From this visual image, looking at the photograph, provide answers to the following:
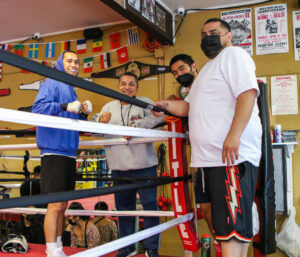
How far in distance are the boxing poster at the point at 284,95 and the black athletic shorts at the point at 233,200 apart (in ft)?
8.19

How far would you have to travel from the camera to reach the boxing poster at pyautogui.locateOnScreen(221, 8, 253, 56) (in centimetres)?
384

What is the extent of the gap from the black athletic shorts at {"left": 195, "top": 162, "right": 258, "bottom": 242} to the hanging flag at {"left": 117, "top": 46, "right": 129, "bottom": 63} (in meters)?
3.20

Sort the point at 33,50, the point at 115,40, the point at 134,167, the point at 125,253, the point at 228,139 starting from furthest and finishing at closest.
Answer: the point at 33,50
the point at 115,40
the point at 134,167
the point at 125,253
the point at 228,139

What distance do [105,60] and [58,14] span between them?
811 millimetres

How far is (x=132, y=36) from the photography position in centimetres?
435

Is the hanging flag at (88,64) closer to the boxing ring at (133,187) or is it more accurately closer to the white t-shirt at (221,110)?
the boxing ring at (133,187)

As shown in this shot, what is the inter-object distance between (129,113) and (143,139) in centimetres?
40

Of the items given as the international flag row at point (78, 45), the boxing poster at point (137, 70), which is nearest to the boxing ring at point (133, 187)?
the boxing poster at point (137, 70)

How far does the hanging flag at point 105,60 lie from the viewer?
446cm

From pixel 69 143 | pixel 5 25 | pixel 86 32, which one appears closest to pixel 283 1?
pixel 86 32

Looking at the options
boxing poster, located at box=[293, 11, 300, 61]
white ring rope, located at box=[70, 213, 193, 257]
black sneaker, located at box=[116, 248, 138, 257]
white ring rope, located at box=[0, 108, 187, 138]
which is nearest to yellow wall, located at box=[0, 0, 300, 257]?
boxing poster, located at box=[293, 11, 300, 61]

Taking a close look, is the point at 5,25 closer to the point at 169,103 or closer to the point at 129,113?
the point at 129,113

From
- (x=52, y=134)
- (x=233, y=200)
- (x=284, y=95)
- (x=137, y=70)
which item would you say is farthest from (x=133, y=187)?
(x=137, y=70)

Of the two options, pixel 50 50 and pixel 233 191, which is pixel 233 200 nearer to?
pixel 233 191
